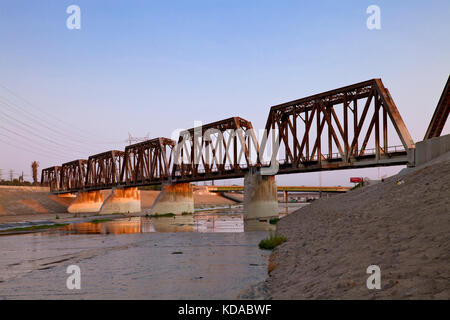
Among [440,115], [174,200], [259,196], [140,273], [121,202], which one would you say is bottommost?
[121,202]

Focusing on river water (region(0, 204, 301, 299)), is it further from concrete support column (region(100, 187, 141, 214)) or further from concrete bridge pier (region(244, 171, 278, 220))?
concrete support column (region(100, 187, 141, 214))

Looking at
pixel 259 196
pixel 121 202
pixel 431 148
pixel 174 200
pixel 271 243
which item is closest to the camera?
pixel 271 243

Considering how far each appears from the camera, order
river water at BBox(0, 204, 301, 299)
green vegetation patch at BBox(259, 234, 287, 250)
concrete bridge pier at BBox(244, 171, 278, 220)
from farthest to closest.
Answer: concrete bridge pier at BBox(244, 171, 278, 220)
green vegetation patch at BBox(259, 234, 287, 250)
river water at BBox(0, 204, 301, 299)

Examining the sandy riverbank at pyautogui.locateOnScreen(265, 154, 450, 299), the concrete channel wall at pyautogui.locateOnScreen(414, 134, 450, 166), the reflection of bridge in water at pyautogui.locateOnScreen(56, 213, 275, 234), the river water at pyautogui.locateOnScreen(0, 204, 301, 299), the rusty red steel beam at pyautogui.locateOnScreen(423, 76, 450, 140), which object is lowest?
the reflection of bridge in water at pyautogui.locateOnScreen(56, 213, 275, 234)

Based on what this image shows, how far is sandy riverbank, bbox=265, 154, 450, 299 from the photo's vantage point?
629cm

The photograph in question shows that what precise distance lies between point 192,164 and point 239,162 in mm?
15724

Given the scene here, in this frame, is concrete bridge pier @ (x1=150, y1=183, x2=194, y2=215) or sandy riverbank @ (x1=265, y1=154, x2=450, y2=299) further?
concrete bridge pier @ (x1=150, y1=183, x2=194, y2=215)

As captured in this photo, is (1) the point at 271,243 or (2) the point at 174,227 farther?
(2) the point at 174,227

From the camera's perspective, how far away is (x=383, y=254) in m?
8.29

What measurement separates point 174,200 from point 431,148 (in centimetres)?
5432

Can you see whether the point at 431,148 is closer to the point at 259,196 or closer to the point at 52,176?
the point at 259,196

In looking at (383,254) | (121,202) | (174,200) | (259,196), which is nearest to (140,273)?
(383,254)

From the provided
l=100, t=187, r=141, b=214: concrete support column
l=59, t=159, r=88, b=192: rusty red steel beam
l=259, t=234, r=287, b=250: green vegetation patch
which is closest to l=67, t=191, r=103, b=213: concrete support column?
l=59, t=159, r=88, b=192: rusty red steel beam

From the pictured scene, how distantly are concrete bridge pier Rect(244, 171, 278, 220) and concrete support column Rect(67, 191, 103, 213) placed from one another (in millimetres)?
69891
